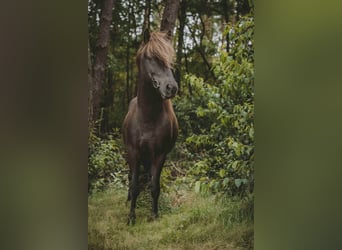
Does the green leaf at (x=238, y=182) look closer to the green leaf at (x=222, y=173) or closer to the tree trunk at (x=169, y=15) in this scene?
the green leaf at (x=222, y=173)

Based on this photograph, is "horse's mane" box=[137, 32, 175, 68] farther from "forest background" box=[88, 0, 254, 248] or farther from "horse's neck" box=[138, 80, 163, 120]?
"horse's neck" box=[138, 80, 163, 120]

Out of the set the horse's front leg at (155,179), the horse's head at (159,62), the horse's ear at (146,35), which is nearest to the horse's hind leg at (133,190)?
the horse's front leg at (155,179)

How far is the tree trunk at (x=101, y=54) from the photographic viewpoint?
3.22 metres

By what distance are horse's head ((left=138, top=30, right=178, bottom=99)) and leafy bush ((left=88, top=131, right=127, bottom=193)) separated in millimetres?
462

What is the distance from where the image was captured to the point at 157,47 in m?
3.23

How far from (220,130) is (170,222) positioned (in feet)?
2.42

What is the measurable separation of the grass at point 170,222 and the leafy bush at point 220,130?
0.13m

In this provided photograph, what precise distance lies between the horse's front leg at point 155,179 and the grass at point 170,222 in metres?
0.04

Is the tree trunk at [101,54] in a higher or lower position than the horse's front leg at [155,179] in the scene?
higher

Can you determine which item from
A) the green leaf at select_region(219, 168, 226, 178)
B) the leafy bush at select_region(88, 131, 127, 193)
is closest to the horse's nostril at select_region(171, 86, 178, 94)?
the leafy bush at select_region(88, 131, 127, 193)

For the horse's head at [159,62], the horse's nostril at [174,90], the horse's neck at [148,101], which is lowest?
the horse's neck at [148,101]

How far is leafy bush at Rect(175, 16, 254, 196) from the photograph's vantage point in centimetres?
326
